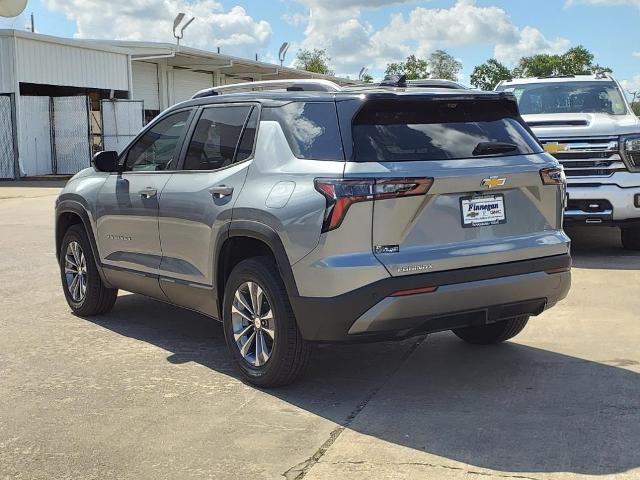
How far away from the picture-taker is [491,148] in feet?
15.8

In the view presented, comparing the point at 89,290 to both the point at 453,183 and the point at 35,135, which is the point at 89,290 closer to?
the point at 453,183

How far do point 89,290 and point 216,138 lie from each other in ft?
7.12

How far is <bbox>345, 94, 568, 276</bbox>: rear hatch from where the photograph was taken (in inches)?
172

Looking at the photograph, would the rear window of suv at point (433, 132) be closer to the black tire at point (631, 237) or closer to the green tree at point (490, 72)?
the black tire at point (631, 237)

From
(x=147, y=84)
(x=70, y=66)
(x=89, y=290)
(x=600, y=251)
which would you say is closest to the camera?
(x=89, y=290)

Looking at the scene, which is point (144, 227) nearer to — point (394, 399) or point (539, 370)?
point (394, 399)

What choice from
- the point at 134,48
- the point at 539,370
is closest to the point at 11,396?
the point at 539,370

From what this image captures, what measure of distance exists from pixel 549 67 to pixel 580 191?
257 ft

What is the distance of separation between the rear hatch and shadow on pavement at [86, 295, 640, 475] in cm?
83

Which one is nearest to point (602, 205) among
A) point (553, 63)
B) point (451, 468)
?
point (451, 468)

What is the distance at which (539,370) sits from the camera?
5293 millimetres

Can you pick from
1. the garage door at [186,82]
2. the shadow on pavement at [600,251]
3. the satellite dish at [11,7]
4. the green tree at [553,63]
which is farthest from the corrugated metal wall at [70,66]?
the green tree at [553,63]

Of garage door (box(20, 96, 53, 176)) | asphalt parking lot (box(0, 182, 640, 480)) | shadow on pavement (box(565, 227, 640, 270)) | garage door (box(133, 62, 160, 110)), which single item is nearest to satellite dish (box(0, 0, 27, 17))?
garage door (box(20, 96, 53, 176))

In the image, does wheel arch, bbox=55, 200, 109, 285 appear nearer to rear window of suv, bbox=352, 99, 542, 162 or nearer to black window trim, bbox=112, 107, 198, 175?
black window trim, bbox=112, 107, 198, 175
